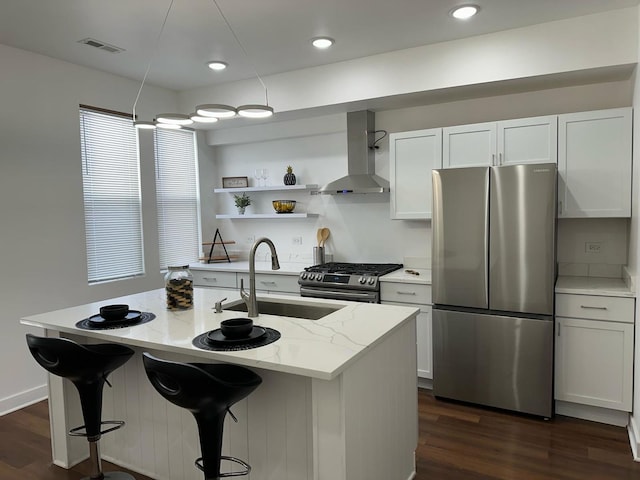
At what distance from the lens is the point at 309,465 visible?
2.09 metres

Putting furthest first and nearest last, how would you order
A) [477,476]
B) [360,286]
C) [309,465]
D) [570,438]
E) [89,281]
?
[89,281] < [360,286] < [570,438] < [477,476] < [309,465]

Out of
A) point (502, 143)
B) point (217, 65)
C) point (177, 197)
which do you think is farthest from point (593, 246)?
point (177, 197)

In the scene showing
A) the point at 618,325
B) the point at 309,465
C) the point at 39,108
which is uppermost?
the point at 39,108

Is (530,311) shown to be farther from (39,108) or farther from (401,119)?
(39,108)

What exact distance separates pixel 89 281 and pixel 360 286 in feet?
8.19

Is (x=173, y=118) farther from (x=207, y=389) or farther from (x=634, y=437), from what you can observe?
(x=634, y=437)

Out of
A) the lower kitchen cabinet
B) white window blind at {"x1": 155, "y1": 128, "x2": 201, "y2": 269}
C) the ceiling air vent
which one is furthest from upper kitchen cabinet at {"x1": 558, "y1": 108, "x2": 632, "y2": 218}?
white window blind at {"x1": 155, "y1": 128, "x2": 201, "y2": 269}

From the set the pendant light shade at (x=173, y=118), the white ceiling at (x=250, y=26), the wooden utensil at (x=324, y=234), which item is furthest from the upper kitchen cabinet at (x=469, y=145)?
the pendant light shade at (x=173, y=118)

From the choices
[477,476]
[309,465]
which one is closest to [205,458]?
[309,465]

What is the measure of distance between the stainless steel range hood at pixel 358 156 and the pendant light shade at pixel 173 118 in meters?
2.02

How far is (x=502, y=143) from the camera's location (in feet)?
11.7

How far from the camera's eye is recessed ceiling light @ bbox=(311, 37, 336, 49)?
11.5ft

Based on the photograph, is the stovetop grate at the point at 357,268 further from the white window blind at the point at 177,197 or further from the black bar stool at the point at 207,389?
the black bar stool at the point at 207,389

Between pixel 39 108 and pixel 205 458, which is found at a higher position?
pixel 39 108
